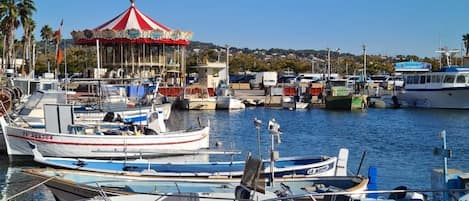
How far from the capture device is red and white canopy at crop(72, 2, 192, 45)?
270 ft

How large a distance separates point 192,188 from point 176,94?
6622 cm

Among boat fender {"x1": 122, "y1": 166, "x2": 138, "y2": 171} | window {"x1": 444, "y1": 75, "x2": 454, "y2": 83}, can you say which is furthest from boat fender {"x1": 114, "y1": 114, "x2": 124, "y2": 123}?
window {"x1": 444, "y1": 75, "x2": 454, "y2": 83}

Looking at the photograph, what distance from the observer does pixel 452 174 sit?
13.1 meters

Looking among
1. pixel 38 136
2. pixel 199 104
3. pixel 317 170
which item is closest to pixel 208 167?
pixel 317 170

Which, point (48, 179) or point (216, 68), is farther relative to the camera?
point (216, 68)

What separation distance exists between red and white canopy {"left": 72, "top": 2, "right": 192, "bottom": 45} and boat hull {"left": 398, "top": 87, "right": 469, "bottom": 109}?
98.8 feet

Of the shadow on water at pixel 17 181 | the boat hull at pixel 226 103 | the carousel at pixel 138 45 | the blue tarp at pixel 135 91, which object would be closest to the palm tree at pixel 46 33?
Result: the carousel at pixel 138 45

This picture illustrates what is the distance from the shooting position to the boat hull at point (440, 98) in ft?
238

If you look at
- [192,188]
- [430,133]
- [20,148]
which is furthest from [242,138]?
[192,188]

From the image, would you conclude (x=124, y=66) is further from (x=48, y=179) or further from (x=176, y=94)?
(x=48, y=179)

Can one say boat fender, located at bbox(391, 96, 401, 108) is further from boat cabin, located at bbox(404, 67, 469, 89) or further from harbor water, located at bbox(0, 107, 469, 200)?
harbor water, located at bbox(0, 107, 469, 200)

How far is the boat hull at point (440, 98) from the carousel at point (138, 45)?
30.2 meters

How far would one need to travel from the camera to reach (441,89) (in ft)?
243

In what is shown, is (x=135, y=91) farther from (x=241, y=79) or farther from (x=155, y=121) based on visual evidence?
(x=241, y=79)
